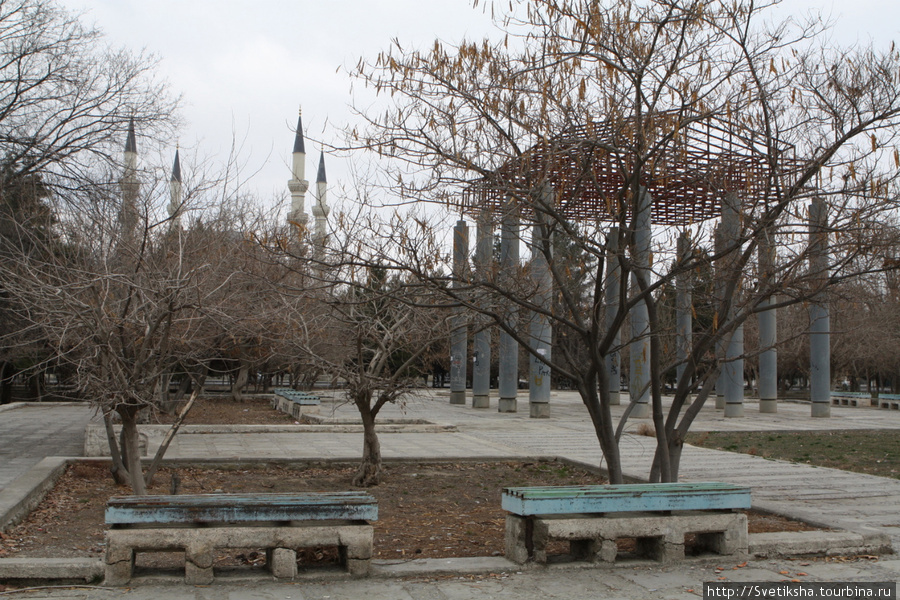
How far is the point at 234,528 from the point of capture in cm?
572

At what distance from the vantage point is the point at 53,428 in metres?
19.4

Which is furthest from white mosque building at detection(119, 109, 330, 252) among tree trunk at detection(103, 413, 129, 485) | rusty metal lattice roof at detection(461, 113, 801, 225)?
tree trunk at detection(103, 413, 129, 485)

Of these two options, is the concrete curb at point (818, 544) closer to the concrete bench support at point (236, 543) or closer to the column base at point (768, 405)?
the concrete bench support at point (236, 543)

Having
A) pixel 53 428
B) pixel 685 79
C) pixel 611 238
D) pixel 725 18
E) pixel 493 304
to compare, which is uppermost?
pixel 725 18

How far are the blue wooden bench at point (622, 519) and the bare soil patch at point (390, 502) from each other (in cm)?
82

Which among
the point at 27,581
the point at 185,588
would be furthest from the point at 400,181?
the point at 27,581

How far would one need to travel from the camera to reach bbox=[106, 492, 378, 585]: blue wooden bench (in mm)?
5574

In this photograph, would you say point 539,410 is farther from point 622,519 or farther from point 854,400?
point 854,400

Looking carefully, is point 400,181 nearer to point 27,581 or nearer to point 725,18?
point 725,18

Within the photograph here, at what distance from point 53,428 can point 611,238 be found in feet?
53.1

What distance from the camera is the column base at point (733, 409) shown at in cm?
2714

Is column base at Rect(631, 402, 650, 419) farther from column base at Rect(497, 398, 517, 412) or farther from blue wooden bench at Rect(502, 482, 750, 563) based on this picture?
blue wooden bench at Rect(502, 482, 750, 563)

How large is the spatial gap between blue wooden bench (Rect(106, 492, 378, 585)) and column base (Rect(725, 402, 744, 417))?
23420 mm

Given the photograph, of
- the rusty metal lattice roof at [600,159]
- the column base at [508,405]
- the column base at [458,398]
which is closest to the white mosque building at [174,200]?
the rusty metal lattice roof at [600,159]
